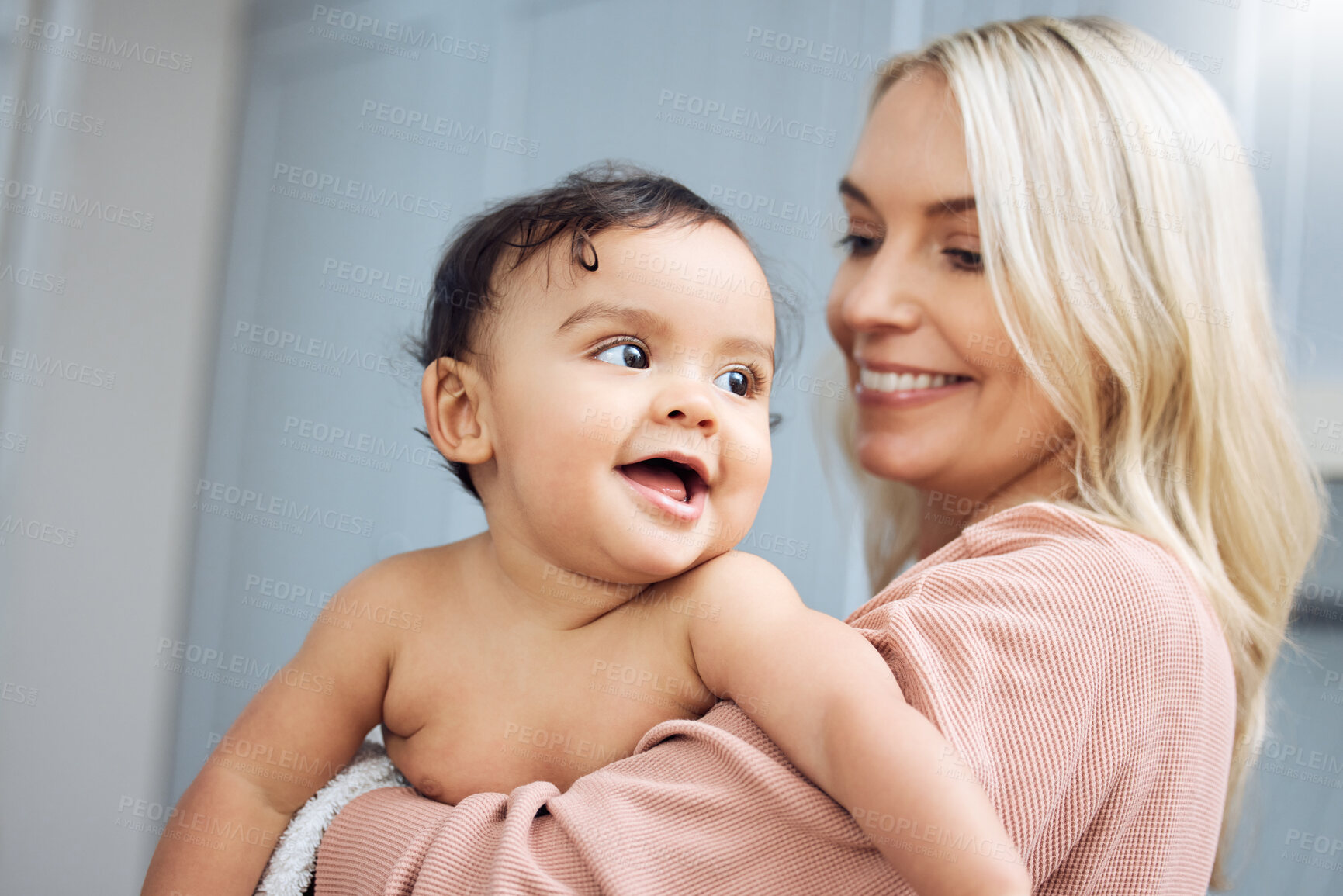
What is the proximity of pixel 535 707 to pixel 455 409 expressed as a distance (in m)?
0.30

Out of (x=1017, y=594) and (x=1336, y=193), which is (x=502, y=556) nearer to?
(x=1017, y=594)

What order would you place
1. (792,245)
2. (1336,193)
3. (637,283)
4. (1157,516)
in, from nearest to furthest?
1. (637,283)
2. (1157,516)
3. (1336,193)
4. (792,245)

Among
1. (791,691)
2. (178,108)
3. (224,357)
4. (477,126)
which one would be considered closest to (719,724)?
(791,691)

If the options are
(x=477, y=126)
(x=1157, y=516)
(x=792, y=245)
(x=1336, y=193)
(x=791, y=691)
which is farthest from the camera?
(x=477, y=126)

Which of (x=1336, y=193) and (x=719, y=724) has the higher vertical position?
(x=1336, y=193)

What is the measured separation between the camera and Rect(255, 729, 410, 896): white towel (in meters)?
0.89

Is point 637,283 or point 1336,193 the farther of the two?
point 1336,193

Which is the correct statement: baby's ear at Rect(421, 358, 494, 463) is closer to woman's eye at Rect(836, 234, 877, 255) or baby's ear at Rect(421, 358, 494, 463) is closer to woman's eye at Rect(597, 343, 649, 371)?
woman's eye at Rect(597, 343, 649, 371)

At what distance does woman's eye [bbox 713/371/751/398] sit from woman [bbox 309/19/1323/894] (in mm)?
233

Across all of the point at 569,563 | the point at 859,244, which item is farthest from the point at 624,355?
the point at 859,244

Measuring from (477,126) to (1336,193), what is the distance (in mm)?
1516

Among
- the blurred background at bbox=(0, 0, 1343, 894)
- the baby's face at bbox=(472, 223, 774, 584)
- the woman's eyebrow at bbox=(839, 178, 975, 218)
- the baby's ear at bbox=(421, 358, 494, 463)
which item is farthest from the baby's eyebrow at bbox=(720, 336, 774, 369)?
the blurred background at bbox=(0, 0, 1343, 894)

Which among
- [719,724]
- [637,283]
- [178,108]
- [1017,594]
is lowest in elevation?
[719,724]

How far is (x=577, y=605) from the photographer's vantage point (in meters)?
0.92
